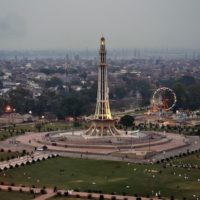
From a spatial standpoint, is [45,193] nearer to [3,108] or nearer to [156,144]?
[156,144]

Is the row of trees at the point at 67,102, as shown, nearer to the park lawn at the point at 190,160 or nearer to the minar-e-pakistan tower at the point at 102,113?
the minar-e-pakistan tower at the point at 102,113

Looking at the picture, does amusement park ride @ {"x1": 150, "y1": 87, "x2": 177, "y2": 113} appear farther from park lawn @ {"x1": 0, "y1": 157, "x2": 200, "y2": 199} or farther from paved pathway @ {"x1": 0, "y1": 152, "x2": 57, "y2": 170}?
park lawn @ {"x1": 0, "y1": 157, "x2": 200, "y2": 199}

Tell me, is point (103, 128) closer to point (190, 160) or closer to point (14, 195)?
point (190, 160)

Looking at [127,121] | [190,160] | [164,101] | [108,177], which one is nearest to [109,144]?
[190,160]

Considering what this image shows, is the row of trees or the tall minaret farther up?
the tall minaret

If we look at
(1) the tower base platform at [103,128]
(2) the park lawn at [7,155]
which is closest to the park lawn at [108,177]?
(2) the park lawn at [7,155]

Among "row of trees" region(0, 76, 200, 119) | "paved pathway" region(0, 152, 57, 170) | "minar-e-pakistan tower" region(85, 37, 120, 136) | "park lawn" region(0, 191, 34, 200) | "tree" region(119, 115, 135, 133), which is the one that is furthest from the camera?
"row of trees" region(0, 76, 200, 119)

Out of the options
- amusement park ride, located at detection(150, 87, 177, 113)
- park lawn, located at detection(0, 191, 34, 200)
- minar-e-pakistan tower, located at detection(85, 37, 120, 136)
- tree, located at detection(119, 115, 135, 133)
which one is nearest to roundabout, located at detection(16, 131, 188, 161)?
minar-e-pakistan tower, located at detection(85, 37, 120, 136)
